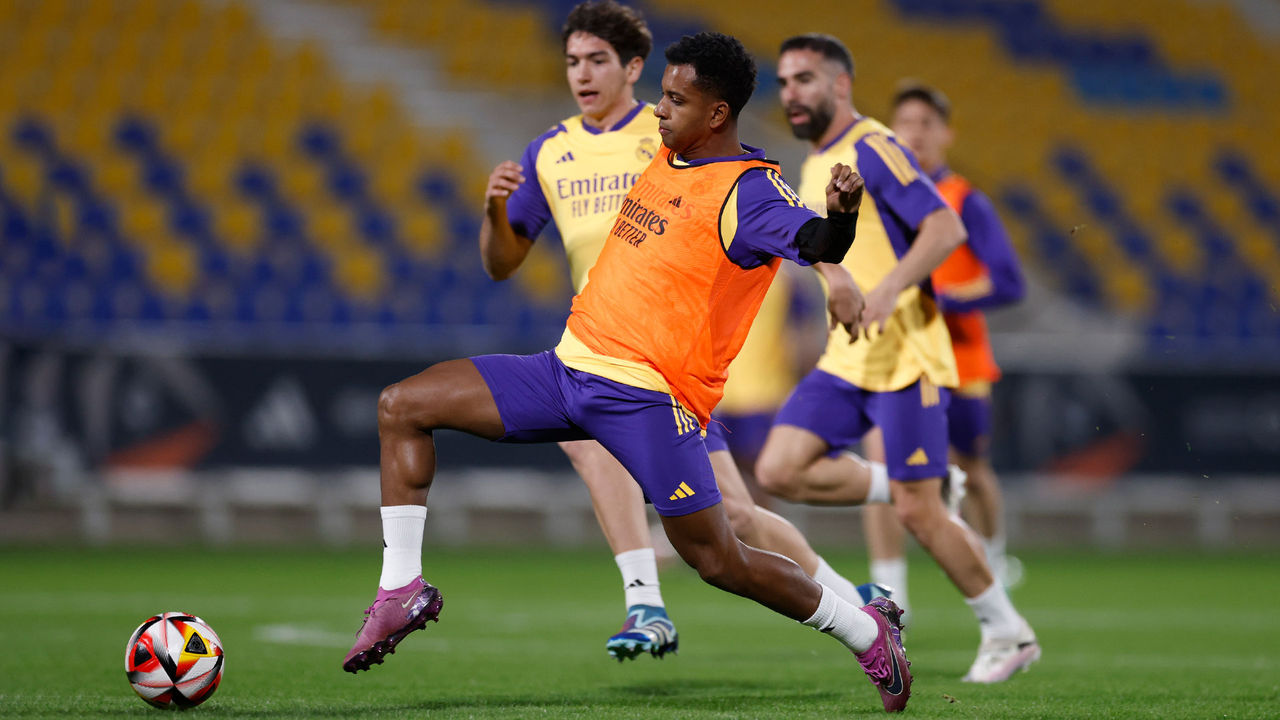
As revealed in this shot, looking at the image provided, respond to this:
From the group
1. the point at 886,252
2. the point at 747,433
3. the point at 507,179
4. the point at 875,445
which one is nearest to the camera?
the point at 507,179

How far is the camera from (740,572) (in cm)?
480

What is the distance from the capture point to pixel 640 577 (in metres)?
5.98

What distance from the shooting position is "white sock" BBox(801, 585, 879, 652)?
4938mm

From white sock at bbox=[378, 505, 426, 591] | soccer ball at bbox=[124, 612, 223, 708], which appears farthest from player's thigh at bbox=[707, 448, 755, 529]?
soccer ball at bbox=[124, 612, 223, 708]

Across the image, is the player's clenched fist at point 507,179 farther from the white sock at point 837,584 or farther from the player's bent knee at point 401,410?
the white sock at point 837,584

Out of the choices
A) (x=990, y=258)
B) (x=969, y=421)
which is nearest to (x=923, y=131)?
(x=990, y=258)

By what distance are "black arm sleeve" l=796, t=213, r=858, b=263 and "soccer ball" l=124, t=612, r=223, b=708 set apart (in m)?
2.35

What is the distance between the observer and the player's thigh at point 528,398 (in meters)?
4.88

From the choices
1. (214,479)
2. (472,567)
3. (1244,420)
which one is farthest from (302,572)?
(1244,420)

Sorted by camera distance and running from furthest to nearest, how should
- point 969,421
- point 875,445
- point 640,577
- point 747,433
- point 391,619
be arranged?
1. point 747,433
2. point 969,421
3. point 875,445
4. point 640,577
5. point 391,619

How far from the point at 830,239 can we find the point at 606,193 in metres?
1.96

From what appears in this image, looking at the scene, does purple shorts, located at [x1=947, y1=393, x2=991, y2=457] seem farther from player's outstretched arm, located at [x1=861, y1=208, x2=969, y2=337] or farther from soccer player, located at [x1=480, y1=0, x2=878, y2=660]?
soccer player, located at [x1=480, y1=0, x2=878, y2=660]

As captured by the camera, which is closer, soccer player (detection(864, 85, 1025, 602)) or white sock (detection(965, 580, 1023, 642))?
white sock (detection(965, 580, 1023, 642))

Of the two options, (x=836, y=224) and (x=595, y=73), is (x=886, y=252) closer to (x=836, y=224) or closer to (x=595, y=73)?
(x=595, y=73)
